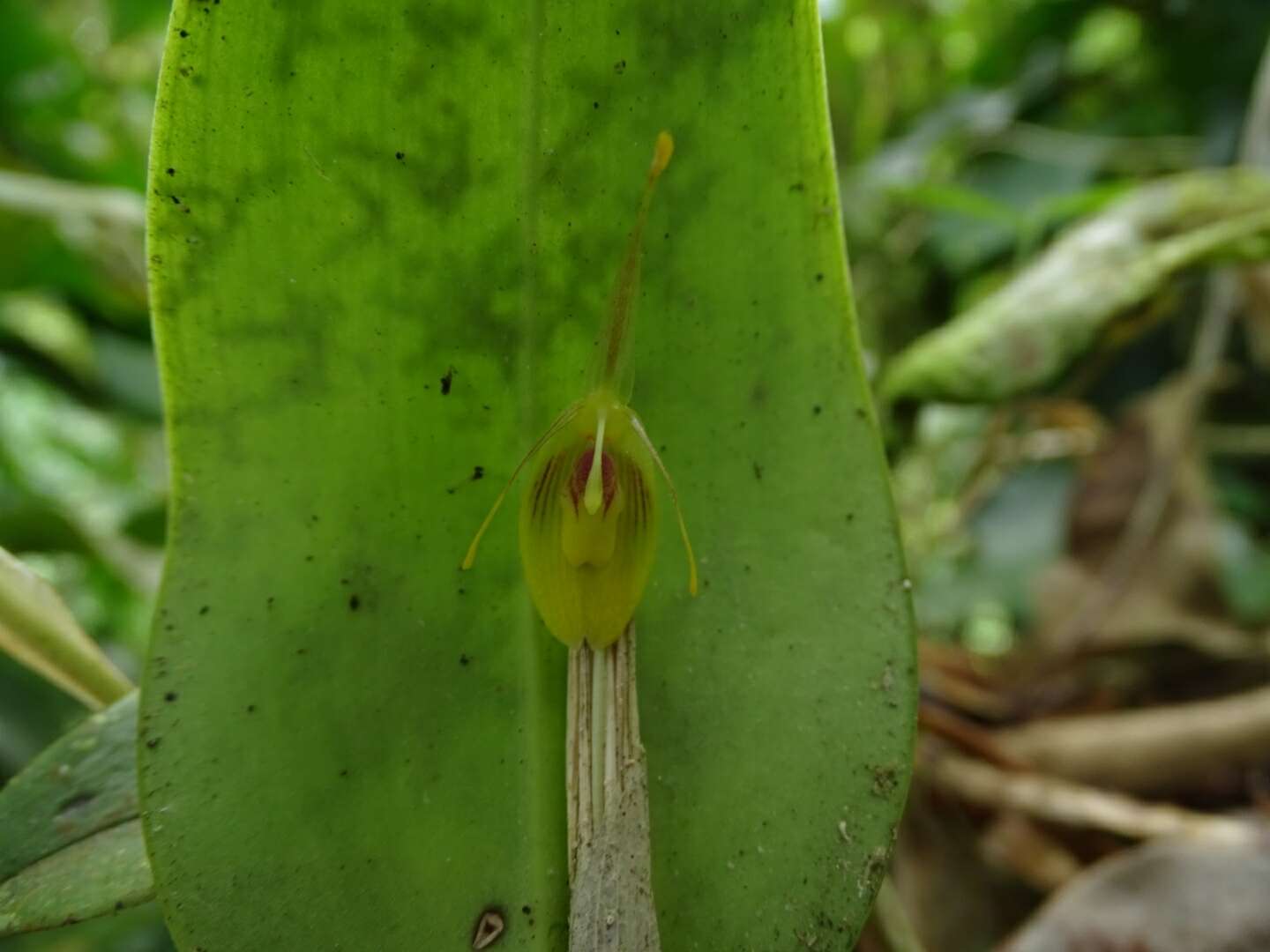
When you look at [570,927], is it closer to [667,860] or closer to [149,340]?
[667,860]

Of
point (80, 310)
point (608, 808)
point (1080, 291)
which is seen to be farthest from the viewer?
point (80, 310)

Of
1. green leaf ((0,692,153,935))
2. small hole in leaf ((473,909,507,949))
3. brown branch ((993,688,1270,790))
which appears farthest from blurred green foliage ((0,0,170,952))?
brown branch ((993,688,1270,790))

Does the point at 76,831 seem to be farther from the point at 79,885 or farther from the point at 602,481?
the point at 602,481

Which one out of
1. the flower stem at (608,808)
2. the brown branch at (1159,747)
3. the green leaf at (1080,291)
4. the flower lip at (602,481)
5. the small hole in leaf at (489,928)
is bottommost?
the brown branch at (1159,747)

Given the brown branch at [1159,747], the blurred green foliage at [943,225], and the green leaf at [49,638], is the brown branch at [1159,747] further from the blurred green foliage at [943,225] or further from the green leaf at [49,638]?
the green leaf at [49,638]

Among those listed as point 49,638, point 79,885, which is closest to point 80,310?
point 49,638

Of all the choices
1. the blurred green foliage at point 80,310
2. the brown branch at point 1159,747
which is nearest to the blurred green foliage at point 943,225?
the blurred green foliage at point 80,310
